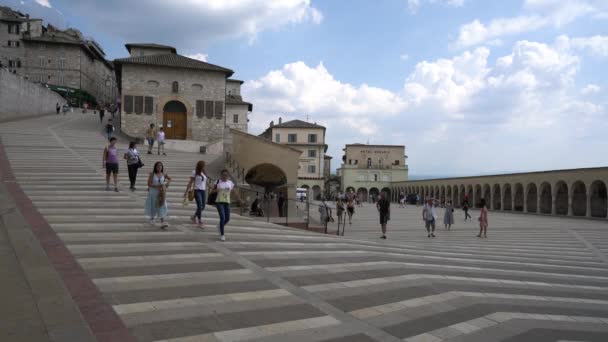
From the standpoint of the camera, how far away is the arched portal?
23.4 m

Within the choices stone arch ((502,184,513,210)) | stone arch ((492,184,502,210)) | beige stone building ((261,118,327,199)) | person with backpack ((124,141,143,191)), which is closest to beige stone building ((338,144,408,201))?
beige stone building ((261,118,327,199))

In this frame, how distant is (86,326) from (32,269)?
2.04 meters

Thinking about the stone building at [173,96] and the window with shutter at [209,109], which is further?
the window with shutter at [209,109]

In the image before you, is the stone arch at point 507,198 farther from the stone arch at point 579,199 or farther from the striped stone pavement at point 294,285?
the striped stone pavement at point 294,285

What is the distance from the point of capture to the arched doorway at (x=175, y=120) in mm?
33438

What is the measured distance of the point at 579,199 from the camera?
36.5m

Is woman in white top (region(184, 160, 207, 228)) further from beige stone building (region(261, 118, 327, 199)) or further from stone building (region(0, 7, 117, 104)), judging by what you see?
stone building (region(0, 7, 117, 104))

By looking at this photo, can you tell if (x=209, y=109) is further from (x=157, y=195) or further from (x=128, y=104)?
(x=157, y=195)

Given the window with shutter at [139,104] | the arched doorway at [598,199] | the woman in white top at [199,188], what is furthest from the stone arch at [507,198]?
the woman in white top at [199,188]

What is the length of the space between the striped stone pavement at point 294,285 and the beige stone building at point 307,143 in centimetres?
6211

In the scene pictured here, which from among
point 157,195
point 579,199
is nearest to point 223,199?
point 157,195

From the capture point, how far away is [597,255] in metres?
12.5

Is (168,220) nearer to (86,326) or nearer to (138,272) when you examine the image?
(138,272)

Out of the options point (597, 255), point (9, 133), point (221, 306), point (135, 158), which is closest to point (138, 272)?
point (221, 306)
